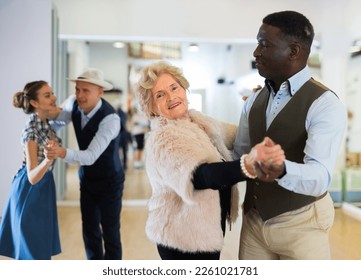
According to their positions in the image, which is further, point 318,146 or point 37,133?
point 37,133

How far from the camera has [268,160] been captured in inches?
25.8

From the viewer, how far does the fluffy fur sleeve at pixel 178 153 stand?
81 cm

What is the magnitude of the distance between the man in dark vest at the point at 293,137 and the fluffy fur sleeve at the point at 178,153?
0.47ft

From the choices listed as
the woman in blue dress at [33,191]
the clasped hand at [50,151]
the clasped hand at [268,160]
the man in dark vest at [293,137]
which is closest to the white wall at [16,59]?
the woman in blue dress at [33,191]

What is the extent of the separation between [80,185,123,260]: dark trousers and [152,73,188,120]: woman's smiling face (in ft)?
2.97

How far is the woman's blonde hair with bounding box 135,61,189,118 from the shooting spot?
0.93 meters

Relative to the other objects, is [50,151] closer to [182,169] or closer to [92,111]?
[92,111]

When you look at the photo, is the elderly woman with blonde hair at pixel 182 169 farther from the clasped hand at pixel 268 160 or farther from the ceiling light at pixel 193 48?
the ceiling light at pixel 193 48

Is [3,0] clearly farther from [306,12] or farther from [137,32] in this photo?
[306,12]

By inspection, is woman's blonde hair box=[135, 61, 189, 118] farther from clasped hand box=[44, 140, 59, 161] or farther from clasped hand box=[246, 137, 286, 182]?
clasped hand box=[44, 140, 59, 161]

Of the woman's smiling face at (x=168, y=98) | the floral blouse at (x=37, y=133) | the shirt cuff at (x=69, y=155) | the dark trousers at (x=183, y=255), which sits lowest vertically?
the dark trousers at (x=183, y=255)

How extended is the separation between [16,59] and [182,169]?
0.88 meters

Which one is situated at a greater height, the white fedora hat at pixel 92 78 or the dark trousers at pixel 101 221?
the white fedora hat at pixel 92 78

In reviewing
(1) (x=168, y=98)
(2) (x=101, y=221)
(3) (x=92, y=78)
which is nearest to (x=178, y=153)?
(1) (x=168, y=98)
